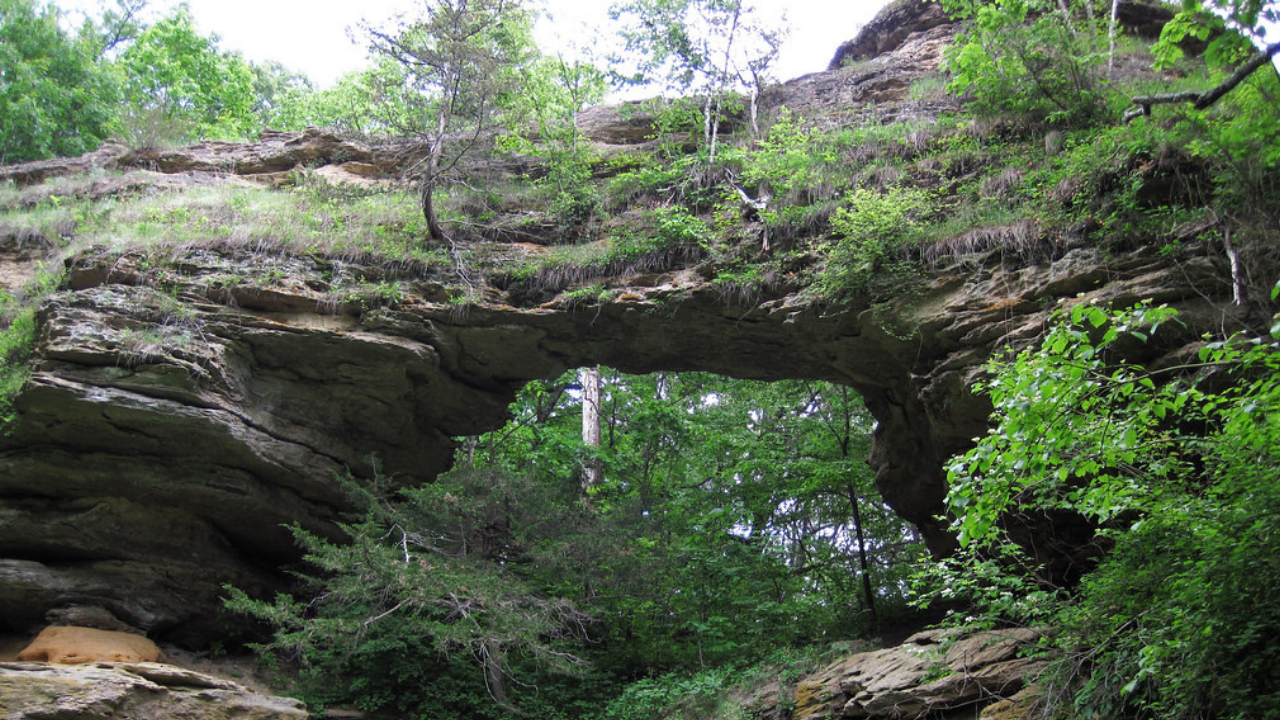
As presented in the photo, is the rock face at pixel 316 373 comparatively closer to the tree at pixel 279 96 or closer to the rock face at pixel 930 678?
the rock face at pixel 930 678

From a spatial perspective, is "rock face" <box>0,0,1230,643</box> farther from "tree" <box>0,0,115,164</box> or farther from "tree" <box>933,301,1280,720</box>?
"tree" <box>0,0,115,164</box>

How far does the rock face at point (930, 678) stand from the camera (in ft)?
19.8

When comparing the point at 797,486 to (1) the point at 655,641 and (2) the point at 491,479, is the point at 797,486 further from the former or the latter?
(2) the point at 491,479

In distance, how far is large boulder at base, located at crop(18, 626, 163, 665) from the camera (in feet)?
23.5

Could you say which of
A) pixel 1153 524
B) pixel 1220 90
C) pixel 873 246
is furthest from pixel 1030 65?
pixel 1153 524

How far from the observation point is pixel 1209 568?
4.27 m

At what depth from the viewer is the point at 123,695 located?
243 inches

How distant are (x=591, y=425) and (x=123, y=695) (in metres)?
8.52

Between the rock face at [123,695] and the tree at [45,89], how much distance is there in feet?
45.9

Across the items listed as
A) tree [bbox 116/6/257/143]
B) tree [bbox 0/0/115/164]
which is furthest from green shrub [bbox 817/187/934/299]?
tree [bbox 116/6/257/143]

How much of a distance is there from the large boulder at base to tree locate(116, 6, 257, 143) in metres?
15.3

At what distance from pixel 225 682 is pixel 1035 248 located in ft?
28.9

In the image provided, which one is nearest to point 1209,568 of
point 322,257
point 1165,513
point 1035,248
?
point 1165,513

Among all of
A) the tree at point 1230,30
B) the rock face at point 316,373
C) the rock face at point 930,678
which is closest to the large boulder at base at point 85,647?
the rock face at point 316,373
